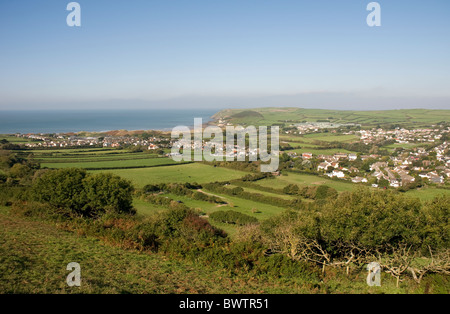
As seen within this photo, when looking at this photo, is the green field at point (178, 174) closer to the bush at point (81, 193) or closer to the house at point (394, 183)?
the bush at point (81, 193)

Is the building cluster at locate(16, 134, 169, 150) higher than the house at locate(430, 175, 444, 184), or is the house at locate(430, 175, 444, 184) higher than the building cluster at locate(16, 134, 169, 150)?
the building cluster at locate(16, 134, 169, 150)

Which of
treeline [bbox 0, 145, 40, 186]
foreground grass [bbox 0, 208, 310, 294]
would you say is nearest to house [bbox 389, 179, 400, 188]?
foreground grass [bbox 0, 208, 310, 294]

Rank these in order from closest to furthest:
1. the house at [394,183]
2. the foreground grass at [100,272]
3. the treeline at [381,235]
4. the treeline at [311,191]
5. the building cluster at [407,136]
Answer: the foreground grass at [100,272], the treeline at [381,235], the treeline at [311,191], the house at [394,183], the building cluster at [407,136]

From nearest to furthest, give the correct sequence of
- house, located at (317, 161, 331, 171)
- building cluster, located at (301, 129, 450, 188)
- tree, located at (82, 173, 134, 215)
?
tree, located at (82, 173, 134, 215)
building cluster, located at (301, 129, 450, 188)
house, located at (317, 161, 331, 171)

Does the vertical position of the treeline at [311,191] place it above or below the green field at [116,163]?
below

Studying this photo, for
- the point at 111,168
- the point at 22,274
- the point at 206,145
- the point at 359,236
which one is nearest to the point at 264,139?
the point at 206,145

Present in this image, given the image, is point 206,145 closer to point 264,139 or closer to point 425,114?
point 264,139

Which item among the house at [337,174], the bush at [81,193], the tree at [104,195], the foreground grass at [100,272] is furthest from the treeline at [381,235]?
the house at [337,174]

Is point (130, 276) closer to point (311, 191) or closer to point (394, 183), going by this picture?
point (311, 191)

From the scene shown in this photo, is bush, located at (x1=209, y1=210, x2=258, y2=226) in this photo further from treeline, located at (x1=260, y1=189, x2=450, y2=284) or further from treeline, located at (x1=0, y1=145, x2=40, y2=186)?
treeline, located at (x1=0, y1=145, x2=40, y2=186)

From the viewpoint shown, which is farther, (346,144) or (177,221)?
(346,144)

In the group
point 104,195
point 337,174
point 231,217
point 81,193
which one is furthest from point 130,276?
point 337,174
